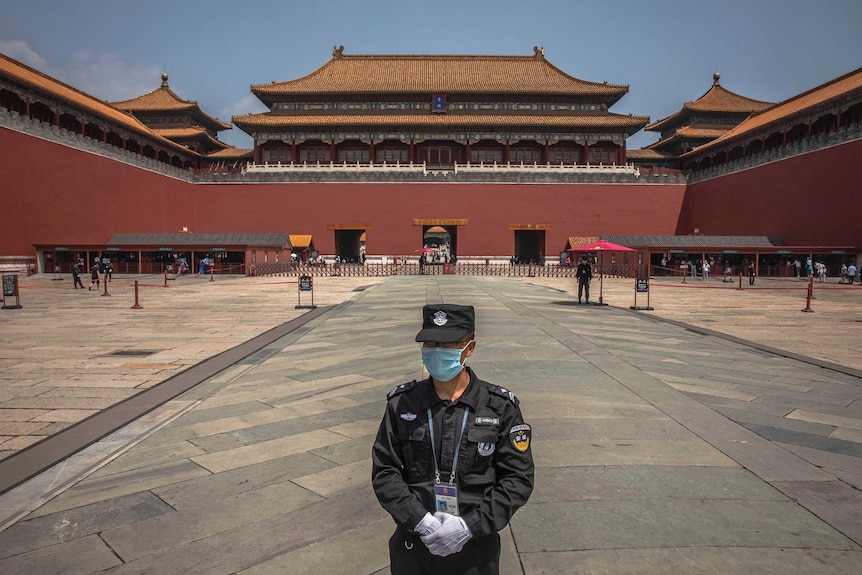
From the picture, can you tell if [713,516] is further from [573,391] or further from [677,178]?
[677,178]

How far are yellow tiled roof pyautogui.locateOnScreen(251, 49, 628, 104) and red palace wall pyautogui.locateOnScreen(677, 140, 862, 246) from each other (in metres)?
10.5

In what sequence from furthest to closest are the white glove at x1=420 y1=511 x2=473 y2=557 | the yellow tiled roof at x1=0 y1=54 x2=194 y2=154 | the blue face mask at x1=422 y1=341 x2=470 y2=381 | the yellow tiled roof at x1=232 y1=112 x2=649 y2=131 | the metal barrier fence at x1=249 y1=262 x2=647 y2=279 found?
1. the yellow tiled roof at x1=232 y1=112 x2=649 y2=131
2. the metal barrier fence at x1=249 y1=262 x2=647 y2=279
3. the yellow tiled roof at x1=0 y1=54 x2=194 y2=154
4. the blue face mask at x1=422 y1=341 x2=470 y2=381
5. the white glove at x1=420 y1=511 x2=473 y2=557

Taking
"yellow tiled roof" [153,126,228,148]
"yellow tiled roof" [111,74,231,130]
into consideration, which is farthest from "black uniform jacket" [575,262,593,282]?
"yellow tiled roof" [111,74,231,130]

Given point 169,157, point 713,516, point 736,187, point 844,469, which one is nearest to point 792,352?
point 844,469

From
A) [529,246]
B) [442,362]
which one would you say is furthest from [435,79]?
[442,362]

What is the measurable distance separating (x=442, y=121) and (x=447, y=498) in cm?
3789

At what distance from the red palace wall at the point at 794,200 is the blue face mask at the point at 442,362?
97.0ft

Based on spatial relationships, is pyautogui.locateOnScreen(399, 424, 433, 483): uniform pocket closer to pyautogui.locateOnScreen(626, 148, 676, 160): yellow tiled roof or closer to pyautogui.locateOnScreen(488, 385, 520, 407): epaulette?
pyautogui.locateOnScreen(488, 385, 520, 407): epaulette

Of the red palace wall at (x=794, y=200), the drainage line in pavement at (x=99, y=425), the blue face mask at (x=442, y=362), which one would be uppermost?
the red palace wall at (x=794, y=200)

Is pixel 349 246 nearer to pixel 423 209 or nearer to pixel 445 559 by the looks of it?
pixel 423 209

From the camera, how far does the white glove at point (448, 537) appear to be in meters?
1.77

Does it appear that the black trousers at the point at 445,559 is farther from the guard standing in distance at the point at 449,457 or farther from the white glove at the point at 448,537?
the white glove at the point at 448,537

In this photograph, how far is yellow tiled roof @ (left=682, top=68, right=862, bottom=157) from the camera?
2655 cm

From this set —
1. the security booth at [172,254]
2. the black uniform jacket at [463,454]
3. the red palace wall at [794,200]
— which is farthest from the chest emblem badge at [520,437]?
the red palace wall at [794,200]
